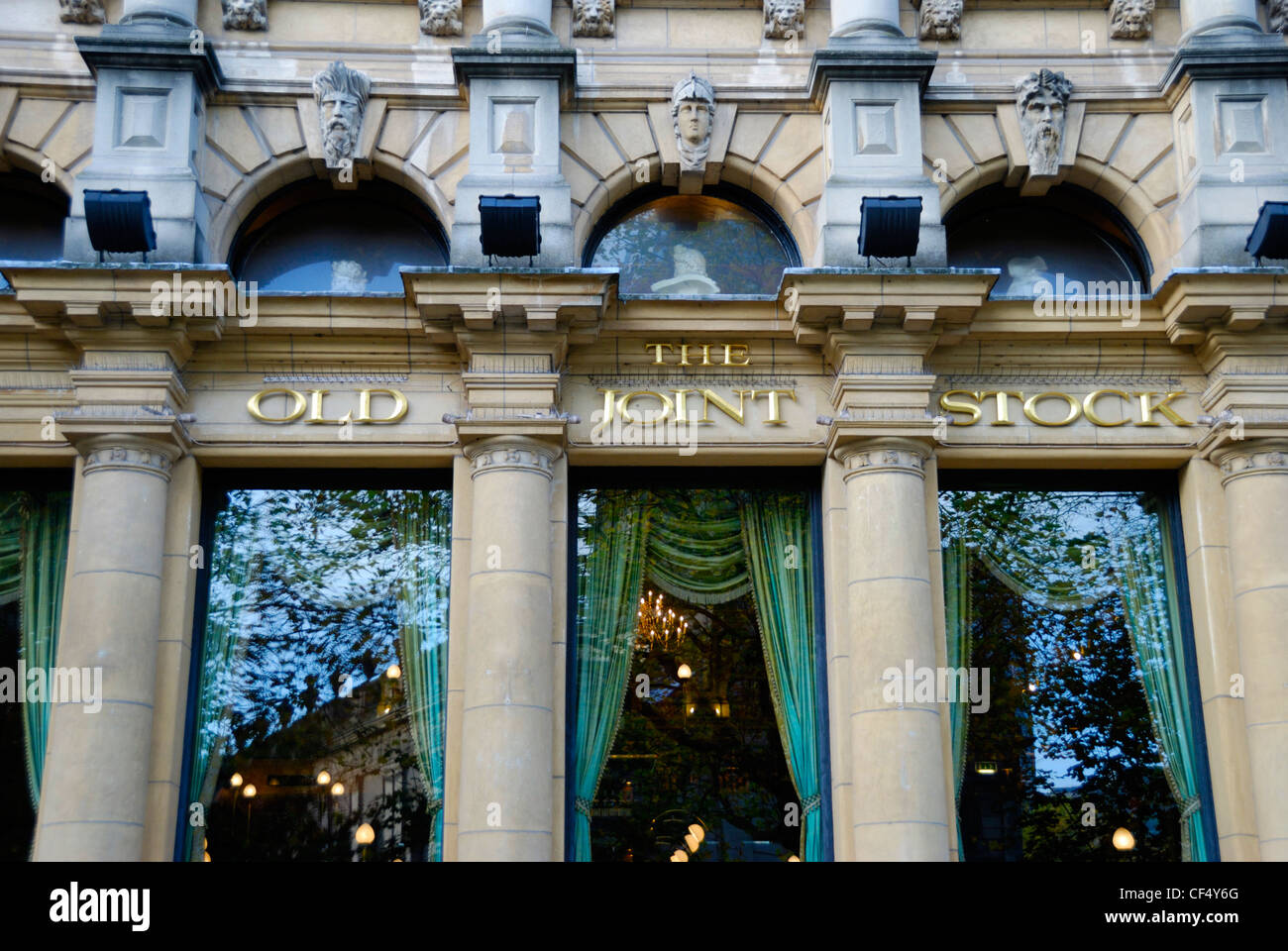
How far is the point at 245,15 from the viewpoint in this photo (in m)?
16.1

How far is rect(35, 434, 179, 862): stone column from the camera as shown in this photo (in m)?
13.4

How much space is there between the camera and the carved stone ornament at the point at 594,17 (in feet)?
53.4

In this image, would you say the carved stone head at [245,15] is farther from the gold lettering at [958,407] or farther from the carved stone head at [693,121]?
the gold lettering at [958,407]

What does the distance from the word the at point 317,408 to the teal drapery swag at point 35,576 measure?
7.11 feet

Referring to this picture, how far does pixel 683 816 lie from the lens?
14422 millimetres

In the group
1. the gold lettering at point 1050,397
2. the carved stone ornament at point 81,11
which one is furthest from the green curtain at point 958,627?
the carved stone ornament at point 81,11

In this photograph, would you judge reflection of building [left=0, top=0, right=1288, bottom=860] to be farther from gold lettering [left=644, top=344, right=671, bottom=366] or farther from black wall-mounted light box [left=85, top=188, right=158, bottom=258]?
black wall-mounted light box [left=85, top=188, right=158, bottom=258]

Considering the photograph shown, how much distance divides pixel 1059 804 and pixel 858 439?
3923mm

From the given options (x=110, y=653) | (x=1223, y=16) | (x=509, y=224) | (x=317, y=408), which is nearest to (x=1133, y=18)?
(x=1223, y=16)

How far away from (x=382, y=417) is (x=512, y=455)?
150cm

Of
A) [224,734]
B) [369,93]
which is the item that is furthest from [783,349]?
[224,734]

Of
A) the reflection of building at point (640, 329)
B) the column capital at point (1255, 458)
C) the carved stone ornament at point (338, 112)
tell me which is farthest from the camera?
the carved stone ornament at point (338, 112)

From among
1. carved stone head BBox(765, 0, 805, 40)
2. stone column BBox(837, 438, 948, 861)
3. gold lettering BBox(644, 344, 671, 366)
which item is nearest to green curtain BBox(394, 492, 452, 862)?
gold lettering BBox(644, 344, 671, 366)

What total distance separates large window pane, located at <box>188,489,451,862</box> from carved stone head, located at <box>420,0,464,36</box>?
4.92m
